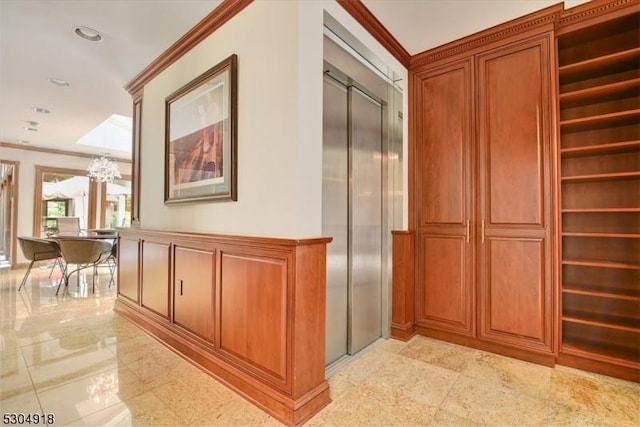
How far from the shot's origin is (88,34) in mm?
2594

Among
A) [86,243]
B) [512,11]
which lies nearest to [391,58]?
[512,11]

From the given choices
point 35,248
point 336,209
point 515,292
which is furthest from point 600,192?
point 35,248

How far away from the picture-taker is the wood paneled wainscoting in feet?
5.41

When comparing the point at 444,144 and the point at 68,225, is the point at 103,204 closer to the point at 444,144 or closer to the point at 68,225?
the point at 68,225

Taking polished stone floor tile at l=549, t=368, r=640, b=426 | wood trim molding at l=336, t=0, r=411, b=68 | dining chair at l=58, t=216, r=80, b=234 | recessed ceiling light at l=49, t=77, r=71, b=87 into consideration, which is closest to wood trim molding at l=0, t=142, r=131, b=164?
dining chair at l=58, t=216, r=80, b=234

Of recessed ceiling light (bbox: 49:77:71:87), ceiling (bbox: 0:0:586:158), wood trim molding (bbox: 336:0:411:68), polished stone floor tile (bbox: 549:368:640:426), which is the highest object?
recessed ceiling light (bbox: 49:77:71:87)

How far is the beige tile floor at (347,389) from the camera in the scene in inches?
65.4

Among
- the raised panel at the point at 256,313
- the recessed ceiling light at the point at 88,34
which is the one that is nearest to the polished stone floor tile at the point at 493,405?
the raised panel at the point at 256,313

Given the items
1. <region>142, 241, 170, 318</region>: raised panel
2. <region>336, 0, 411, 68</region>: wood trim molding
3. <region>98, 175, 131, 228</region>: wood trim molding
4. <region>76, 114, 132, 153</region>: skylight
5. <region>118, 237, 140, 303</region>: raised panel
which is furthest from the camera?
<region>98, 175, 131, 228</region>: wood trim molding

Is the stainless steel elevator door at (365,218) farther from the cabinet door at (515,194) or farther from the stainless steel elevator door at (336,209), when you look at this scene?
the cabinet door at (515,194)

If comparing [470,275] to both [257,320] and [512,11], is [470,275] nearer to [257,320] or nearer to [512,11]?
[257,320]

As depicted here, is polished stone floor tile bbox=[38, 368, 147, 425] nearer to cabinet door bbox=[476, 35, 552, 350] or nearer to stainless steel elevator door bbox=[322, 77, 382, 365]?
stainless steel elevator door bbox=[322, 77, 382, 365]

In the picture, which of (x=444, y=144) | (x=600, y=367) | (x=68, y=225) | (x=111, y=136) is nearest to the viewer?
(x=600, y=367)

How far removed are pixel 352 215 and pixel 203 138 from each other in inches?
51.8
